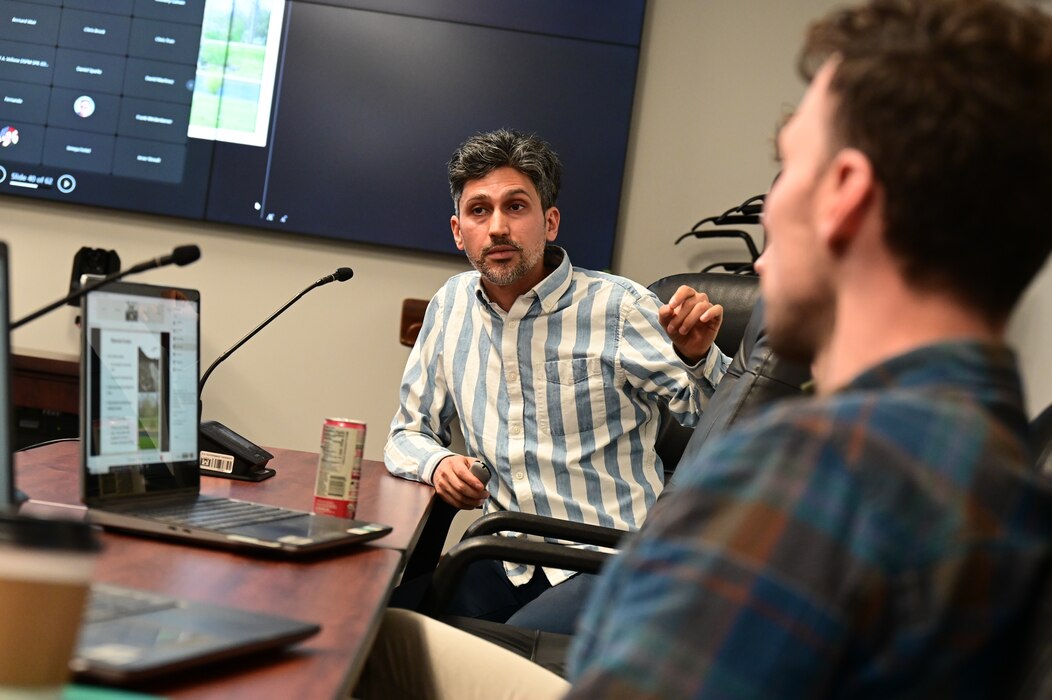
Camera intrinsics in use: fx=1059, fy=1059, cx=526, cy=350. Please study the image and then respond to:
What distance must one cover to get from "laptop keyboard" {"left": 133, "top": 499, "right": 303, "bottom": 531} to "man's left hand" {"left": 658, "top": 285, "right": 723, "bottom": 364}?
89cm

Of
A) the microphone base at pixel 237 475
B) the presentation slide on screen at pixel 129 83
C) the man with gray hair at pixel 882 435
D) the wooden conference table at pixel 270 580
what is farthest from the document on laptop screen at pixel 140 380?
the presentation slide on screen at pixel 129 83

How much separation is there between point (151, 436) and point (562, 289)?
1.25m

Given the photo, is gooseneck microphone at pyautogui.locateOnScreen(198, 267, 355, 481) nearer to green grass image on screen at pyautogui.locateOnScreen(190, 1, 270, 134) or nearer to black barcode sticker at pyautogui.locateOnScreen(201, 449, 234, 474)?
black barcode sticker at pyautogui.locateOnScreen(201, 449, 234, 474)

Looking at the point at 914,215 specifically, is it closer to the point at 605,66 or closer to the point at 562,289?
the point at 562,289

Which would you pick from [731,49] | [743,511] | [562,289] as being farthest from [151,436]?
[731,49]

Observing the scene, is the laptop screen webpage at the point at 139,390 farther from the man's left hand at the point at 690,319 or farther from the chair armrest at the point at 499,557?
the man's left hand at the point at 690,319

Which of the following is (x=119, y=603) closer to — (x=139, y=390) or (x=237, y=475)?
(x=139, y=390)

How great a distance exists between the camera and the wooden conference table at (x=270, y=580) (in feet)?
2.68

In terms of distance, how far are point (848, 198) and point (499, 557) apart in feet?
3.70

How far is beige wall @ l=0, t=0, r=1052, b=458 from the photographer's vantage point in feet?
11.4

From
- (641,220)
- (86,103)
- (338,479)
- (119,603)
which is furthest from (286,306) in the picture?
(86,103)

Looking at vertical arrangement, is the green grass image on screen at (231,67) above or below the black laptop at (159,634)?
above

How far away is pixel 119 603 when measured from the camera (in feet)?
2.92

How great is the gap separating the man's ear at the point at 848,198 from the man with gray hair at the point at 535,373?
1542mm
